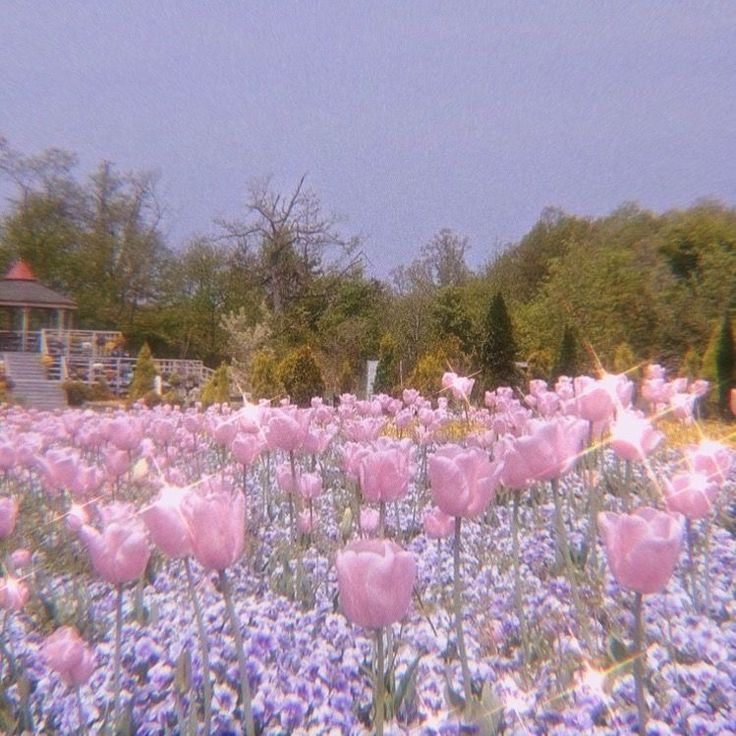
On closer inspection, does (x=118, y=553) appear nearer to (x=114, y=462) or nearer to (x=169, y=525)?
(x=169, y=525)

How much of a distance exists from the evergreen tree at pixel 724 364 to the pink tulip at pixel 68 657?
11028mm

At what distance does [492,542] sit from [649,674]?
147 centimetres

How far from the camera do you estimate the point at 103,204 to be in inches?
1189

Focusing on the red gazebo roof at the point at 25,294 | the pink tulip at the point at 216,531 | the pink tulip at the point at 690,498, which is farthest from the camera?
the red gazebo roof at the point at 25,294

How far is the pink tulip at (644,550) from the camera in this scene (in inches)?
45.4

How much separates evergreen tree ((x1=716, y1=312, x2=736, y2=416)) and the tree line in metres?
4.11

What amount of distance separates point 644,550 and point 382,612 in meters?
0.42

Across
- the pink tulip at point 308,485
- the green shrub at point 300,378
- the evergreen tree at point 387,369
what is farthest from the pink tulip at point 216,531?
the evergreen tree at point 387,369

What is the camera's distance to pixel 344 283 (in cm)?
2886

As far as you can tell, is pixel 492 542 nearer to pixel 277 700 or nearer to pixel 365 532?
pixel 365 532

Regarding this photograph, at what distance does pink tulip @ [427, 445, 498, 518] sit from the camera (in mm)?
1349

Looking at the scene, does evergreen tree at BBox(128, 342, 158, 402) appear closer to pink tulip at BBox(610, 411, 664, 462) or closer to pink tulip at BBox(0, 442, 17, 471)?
pink tulip at BBox(0, 442, 17, 471)

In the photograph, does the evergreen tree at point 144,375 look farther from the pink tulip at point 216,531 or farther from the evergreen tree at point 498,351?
the pink tulip at point 216,531

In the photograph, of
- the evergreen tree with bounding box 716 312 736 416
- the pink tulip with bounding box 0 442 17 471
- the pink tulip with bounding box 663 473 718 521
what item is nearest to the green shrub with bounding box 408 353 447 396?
the evergreen tree with bounding box 716 312 736 416
